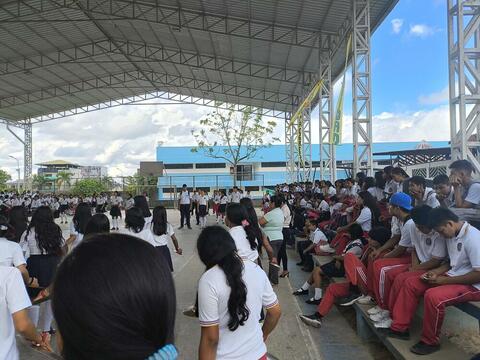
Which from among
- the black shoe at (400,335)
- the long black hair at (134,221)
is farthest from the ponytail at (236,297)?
the long black hair at (134,221)

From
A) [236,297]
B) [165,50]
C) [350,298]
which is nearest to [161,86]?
[165,50]

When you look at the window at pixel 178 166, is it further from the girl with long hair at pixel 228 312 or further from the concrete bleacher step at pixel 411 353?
the girl with long hair at pixel 228 312

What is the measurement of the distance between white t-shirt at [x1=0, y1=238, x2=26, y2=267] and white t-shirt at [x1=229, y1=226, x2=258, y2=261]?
1795mm

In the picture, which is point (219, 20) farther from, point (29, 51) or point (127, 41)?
point (29, 51)

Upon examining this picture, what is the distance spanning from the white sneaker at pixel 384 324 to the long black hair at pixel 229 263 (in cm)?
204

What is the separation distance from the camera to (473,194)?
4301mm

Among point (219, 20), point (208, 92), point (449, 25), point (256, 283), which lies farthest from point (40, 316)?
point (208, 92)

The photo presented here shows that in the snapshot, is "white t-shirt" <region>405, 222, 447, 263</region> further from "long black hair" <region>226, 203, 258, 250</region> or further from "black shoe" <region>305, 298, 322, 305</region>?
"black shoe" <region>305, 298, 322, 305</region>

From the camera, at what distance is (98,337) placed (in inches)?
30.1

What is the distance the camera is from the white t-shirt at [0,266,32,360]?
191 centimetres

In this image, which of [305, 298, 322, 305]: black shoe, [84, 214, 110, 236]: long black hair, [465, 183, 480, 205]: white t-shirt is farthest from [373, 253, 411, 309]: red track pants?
[84, 214, 110, 236]: long black hair

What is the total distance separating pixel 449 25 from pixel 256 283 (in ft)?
19.0

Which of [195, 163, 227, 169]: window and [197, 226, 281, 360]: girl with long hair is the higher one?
[195, 163, 227, 169]: window

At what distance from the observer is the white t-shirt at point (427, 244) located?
3.55 m
